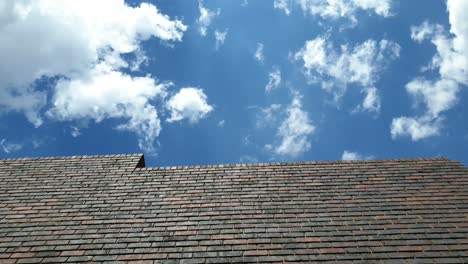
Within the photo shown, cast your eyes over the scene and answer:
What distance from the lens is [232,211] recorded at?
19.2ft

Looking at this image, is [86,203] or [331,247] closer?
[331,247]

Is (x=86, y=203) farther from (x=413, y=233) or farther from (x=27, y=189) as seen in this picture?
(x=413, y=233)

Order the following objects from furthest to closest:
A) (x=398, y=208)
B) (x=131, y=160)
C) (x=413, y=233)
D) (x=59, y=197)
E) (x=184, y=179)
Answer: (x=131, y=160) < (x=184, y=179) < (x=59, y=197) < (x=398, y=208) < (x=413, y=233)

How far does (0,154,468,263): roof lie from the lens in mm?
4906

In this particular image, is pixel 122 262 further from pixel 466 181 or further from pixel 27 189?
pixel 466 181

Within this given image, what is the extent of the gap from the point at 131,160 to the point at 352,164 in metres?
5.05

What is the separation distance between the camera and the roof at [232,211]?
16.1 feet

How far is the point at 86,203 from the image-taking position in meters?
6.12

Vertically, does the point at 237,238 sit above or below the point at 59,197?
below

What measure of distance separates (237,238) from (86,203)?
300cm

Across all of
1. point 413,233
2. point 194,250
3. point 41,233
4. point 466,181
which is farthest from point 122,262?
point 466,181

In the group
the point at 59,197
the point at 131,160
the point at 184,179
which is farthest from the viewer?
the point at 131,160

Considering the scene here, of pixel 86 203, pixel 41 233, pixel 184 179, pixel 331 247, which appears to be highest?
pixel 184 179

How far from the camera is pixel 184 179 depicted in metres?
6.90
